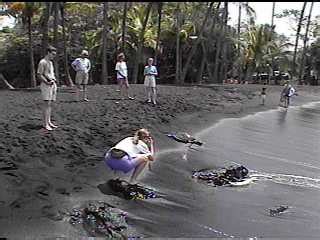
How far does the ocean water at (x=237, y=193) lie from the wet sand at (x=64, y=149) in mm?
220

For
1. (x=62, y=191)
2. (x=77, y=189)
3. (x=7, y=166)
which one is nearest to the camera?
(x=62, y=191)

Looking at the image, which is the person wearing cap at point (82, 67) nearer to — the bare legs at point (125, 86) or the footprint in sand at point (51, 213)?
the bare legs at point (125, 86)

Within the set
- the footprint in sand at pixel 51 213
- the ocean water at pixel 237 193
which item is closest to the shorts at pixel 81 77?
the ocean water at pixel 237 193

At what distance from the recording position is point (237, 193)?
309 inches

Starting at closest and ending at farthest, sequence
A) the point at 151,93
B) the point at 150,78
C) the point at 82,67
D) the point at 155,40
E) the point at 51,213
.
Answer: the point at 51,213
the point at 82,67
the point at 150,78
the point at 151,93
the point at 155,40

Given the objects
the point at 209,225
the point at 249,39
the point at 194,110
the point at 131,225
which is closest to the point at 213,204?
the point at 209,225

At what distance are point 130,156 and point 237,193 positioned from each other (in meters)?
1.82

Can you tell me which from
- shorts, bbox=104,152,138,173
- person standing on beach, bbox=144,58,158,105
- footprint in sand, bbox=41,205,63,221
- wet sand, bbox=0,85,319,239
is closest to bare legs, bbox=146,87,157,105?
person standing on beach, bbox=144,58,158,105

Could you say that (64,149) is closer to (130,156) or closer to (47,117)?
(47,117)

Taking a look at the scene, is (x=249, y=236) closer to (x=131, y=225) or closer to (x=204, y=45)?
(x=131, y=225)

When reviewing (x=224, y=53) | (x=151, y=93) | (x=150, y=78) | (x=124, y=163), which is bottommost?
(x=124, y=163)

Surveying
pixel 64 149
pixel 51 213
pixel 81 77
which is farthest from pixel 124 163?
pixel 81 77

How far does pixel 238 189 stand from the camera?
8.06 m

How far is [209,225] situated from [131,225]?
39.0 inches
